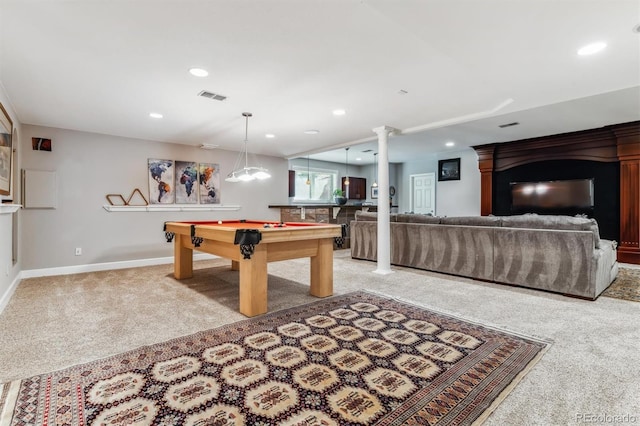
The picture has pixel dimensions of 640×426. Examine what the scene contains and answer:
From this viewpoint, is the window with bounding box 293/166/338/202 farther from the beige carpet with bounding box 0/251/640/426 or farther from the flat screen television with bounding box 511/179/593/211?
the flat screen television with bounding box 511/179/593/211

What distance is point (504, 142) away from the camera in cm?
699

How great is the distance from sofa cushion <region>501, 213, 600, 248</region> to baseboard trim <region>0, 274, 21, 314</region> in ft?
18.8

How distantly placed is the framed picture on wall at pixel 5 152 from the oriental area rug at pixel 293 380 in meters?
2.51

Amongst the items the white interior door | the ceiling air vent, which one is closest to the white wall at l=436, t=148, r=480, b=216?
the white interior door

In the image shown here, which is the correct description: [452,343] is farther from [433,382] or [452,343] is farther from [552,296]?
[552,296]

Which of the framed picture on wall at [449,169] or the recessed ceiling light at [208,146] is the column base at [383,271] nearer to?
the recessed ceiling light at [208,146]

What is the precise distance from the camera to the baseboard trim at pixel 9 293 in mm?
3146

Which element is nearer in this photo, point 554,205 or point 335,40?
point 335,40

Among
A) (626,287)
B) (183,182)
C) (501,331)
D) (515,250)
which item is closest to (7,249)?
(183,182)

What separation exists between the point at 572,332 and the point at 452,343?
1078 millimetres

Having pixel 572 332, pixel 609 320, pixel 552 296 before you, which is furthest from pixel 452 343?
pixel 552 296

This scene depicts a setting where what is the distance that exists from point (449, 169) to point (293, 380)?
782cm

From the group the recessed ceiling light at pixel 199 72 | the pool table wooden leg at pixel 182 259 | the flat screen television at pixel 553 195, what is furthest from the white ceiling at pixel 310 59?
the flat screen television at pixel 553 195

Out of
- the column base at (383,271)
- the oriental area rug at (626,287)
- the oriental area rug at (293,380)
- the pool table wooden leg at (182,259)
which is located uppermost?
the pool table wooden leg at (182,259)
